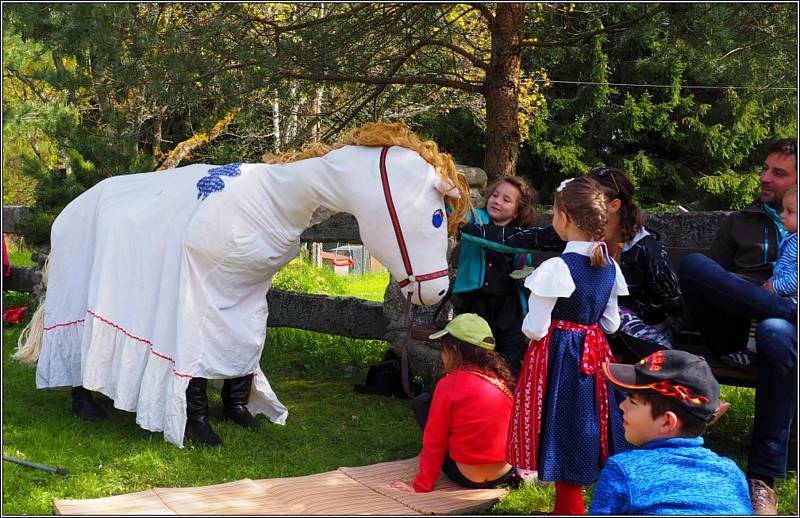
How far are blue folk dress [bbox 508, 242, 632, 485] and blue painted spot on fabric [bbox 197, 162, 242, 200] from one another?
1.65 m

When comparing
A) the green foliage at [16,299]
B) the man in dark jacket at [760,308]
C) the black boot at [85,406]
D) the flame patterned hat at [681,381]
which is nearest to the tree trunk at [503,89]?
the man in dark jacket at [760,308]

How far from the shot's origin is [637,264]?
391cm

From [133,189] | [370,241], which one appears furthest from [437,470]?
[133,189]

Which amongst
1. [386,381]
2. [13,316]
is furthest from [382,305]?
[13,316]

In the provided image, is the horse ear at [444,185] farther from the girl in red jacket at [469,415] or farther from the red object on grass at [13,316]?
the red object on grass at [13,316]

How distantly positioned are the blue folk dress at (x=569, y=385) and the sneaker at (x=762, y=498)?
1.76ft

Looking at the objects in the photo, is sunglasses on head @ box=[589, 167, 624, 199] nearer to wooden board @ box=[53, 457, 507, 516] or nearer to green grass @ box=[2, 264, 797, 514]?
green grass @ box=[2, 264, 797, 514]

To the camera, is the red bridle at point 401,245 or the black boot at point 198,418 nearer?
the red bridle at point 401,245

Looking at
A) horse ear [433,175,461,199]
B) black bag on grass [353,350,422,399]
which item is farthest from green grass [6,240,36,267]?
horse ear [433,175,461,199]

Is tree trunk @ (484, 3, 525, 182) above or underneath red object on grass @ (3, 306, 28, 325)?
above

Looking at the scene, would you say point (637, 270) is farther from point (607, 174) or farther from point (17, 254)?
point (17, 254)

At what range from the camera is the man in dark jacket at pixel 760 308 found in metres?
3.40

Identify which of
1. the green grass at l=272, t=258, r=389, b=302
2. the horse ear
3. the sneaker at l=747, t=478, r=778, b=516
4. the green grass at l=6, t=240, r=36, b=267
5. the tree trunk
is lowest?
the green grass at l=272, t=258, r=389, b=302

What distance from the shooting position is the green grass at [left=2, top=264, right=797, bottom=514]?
367cm
